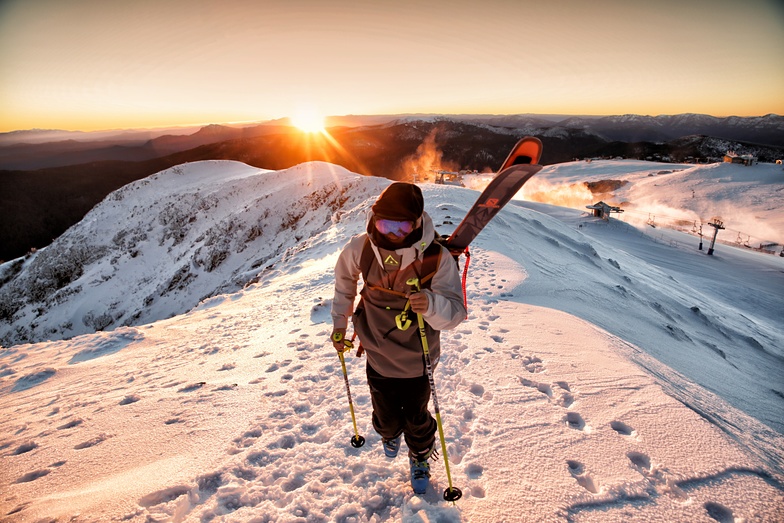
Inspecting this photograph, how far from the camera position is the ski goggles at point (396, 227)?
7.96 feet

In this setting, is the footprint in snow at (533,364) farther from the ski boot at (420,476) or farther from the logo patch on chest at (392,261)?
the logo patch on chest at (392,261)

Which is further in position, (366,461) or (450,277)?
(366,461)

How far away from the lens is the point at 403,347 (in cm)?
274

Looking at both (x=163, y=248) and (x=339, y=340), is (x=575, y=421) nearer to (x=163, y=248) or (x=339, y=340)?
(x=339, y=340)

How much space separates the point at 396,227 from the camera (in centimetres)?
244

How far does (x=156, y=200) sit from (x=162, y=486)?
60469 millimetres

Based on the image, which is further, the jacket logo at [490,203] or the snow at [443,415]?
the jacket logo at [490,203]

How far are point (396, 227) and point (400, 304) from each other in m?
0.65

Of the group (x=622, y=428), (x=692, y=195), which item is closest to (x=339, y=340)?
(x=622, y=428)

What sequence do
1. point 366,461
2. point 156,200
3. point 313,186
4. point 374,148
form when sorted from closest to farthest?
point 366,461
point 313,186
point 156,200
point 374,148

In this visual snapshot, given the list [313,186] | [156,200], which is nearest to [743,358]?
[313,186]

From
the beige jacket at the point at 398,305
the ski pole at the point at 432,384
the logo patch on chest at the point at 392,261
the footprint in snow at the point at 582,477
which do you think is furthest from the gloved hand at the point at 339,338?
the footprint in snow at the point at 582,477

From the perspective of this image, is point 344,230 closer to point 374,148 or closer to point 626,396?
point 626,396

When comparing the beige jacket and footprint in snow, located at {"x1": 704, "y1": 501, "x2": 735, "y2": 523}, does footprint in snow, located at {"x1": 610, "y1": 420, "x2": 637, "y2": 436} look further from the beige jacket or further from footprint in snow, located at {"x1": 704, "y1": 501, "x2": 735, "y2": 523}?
the beige jacket
